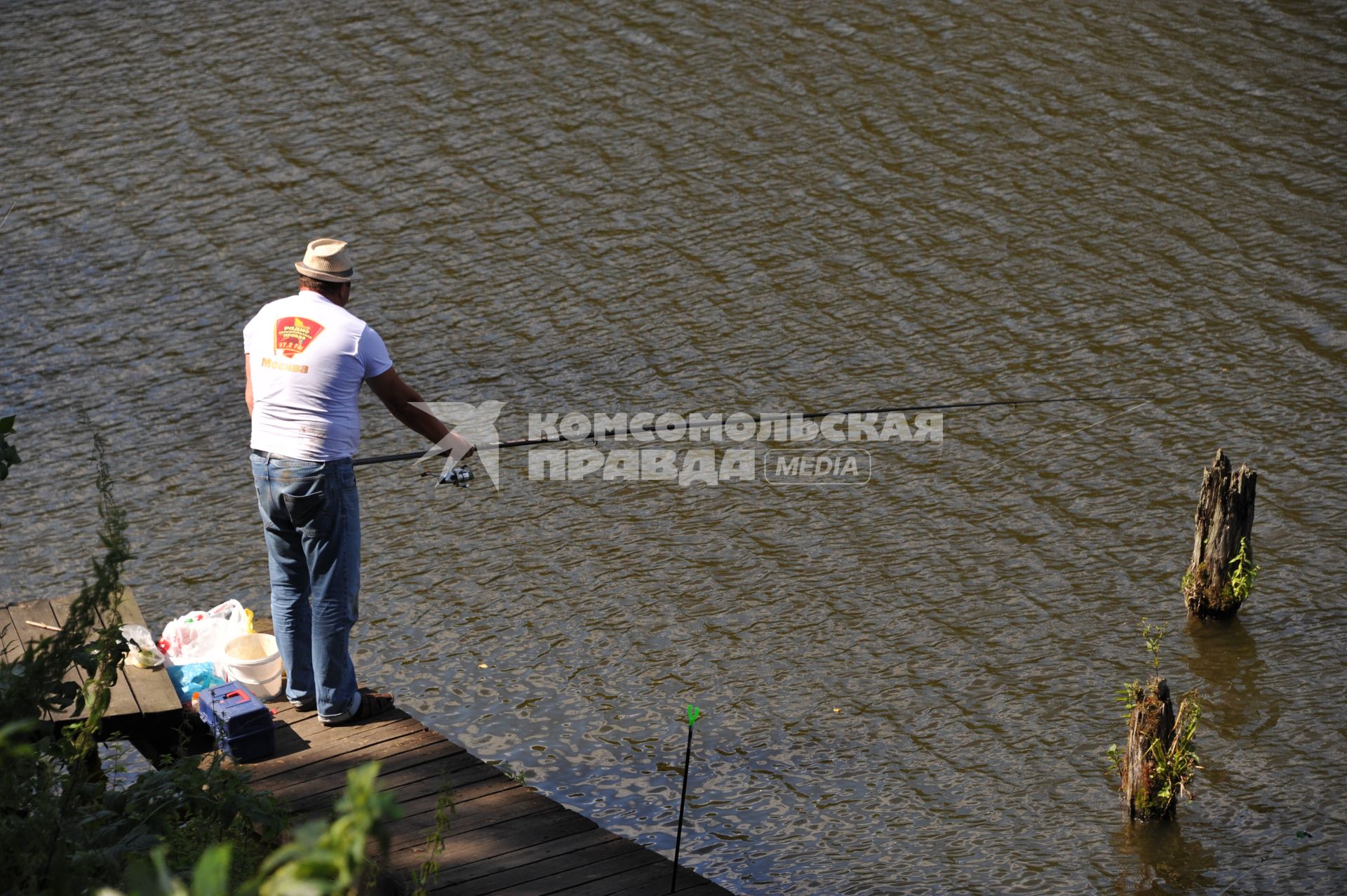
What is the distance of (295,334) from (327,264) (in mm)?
266

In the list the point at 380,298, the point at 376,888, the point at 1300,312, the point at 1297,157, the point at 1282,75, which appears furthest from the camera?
the point at 1282,75

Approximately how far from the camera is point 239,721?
15.4 ft

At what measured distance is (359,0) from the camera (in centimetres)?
1317

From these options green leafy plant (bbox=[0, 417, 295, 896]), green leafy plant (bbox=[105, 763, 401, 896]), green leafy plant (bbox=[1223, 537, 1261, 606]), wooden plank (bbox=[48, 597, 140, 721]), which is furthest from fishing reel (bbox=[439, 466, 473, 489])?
green leafy plant (bbox=[105, 763, 401, 896])

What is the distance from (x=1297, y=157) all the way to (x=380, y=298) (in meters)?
6.07

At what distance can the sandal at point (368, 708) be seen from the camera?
16.5 feet

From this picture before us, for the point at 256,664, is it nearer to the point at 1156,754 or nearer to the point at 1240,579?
the point at 1156,754

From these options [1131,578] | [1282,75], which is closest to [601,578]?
[1131,578]

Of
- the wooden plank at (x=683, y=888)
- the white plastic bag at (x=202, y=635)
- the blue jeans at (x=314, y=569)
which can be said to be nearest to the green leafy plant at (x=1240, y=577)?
the wooden plank at (x=683, y=888)

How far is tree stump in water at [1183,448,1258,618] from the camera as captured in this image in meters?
6.07

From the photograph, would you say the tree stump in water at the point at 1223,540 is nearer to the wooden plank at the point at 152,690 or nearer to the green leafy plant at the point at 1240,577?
the green leafy plant at the point at 1240,577

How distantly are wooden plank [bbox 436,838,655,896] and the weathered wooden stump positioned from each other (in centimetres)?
178

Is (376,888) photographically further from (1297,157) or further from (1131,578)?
(1297,157)

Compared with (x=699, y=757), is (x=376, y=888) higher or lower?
higher
